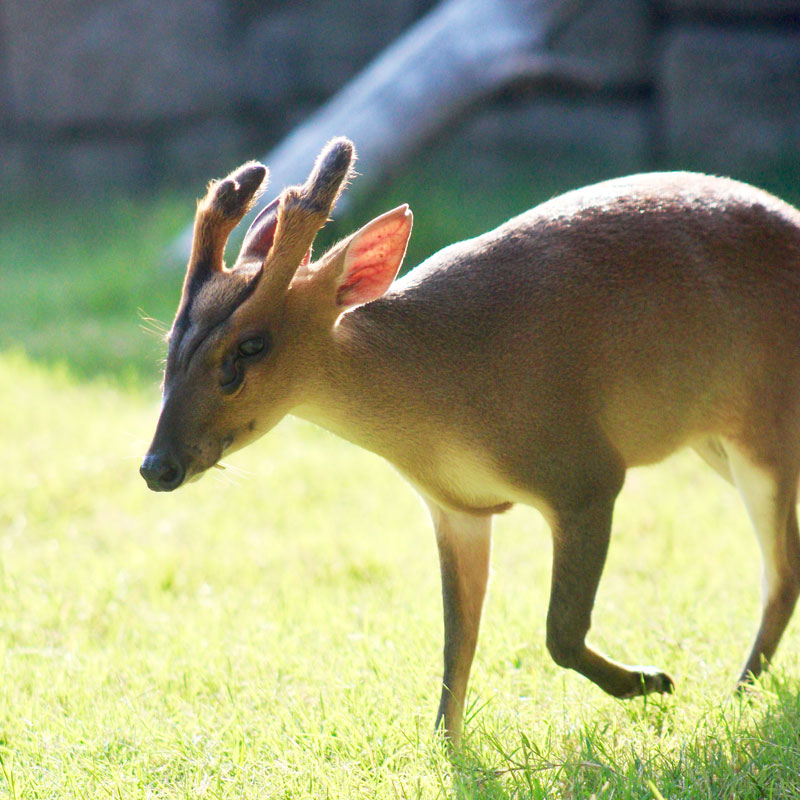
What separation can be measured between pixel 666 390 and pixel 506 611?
118 cm

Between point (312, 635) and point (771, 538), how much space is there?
4.76 feet

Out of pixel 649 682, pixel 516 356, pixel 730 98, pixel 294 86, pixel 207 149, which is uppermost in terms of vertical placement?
pixel 516 356

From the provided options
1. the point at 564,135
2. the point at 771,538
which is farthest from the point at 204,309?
the point at 564,135

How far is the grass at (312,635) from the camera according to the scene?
284 centimetres

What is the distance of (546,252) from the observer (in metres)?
3.09

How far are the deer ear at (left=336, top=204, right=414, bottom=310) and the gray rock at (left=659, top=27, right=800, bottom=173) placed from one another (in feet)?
28.1

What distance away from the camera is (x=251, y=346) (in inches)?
107

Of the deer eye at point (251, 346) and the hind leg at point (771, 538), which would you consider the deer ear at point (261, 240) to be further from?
the hind leg at point (771, 538)

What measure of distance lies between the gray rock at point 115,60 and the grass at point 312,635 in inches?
214

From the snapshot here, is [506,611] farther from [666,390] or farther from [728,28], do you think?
[728,28]

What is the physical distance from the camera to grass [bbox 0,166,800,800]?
9.32ft

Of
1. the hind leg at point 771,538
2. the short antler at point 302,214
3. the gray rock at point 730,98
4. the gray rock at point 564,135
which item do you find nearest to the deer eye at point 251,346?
the short antler at point 302,214

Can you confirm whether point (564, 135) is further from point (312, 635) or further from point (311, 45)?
point (312, 635)

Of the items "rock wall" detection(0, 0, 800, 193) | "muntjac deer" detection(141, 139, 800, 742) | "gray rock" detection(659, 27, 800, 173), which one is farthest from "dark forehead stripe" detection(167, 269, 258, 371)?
"gray rock" detection(659, 27, 800, 173)
